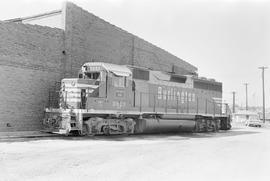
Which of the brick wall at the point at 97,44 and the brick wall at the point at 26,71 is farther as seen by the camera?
the brick wall at the point at 97,44

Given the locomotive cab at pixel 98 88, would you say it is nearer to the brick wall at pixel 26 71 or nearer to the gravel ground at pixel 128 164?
the brick wall at pixel 26 71

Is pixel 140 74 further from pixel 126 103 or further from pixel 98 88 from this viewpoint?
pixel 98 88

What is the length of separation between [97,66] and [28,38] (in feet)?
12.3

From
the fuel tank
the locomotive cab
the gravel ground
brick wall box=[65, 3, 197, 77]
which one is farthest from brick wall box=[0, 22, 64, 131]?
the gravel ground

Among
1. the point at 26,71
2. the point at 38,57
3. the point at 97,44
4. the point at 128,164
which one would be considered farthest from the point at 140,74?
the point at 128,164

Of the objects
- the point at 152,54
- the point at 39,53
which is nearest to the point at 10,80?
the point at 39,53

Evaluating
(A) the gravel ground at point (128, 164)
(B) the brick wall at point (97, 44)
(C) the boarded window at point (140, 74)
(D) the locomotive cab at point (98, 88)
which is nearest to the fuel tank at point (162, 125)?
(D) the locomotive cab at point (98, 88)

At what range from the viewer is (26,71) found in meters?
16.1

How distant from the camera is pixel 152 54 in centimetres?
2684

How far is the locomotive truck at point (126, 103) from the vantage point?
14070 mm

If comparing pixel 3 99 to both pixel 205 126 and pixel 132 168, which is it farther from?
pixel 205 126

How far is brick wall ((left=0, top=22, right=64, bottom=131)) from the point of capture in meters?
15.4

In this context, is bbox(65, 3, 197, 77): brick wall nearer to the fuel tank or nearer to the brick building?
the brick building

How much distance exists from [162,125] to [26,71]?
6706 mm
